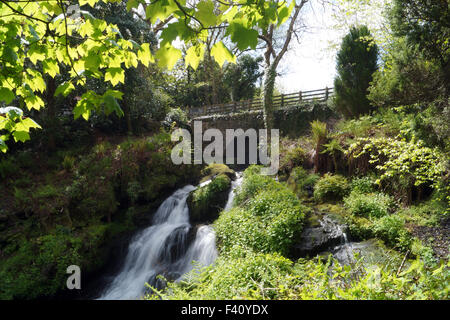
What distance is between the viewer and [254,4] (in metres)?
1.80

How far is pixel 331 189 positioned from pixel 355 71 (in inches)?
237

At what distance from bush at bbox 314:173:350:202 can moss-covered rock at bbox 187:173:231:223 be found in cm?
329

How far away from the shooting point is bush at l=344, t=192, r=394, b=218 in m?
6.26

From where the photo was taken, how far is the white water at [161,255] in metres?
6.93

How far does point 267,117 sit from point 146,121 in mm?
7316

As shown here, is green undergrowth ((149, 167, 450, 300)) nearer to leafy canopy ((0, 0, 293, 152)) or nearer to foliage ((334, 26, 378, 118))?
leafy canopy ((0, 0, 293, 152))

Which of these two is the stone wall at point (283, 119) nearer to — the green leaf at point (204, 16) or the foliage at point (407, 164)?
the foliage at point (407, 164)

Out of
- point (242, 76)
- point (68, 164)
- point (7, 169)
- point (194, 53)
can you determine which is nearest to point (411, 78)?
point (194, 53)

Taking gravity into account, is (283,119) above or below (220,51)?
above

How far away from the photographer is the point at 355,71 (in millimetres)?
10781

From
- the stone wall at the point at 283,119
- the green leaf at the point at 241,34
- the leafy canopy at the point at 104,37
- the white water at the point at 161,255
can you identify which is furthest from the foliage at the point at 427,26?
the stone wall at the point at 283,119

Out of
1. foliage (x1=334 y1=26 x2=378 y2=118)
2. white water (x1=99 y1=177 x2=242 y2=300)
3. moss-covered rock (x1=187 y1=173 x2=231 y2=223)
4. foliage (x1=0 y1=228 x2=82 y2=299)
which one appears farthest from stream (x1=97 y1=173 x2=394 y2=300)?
foliage (x1=334 y1=26 x2=378 y2=118)

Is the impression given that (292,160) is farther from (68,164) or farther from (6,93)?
(68,164)

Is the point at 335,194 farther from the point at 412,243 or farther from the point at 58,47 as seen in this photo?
the point at 58,47
